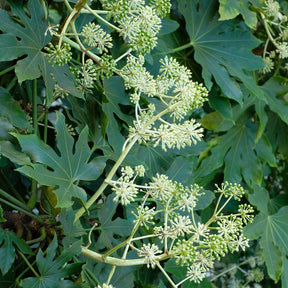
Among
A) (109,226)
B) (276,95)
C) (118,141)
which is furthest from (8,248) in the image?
(276,95)

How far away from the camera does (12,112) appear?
0.91m

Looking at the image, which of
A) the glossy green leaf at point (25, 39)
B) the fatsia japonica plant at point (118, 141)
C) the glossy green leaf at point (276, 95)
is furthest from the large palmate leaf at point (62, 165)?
the glossy green leaf at point (276, 95)

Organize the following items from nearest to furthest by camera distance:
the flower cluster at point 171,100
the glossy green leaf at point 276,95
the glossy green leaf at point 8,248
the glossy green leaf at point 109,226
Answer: the flower cluster at point 171,100, the glossy green leaf at point 8,248, the glossy green leaf at point 109,226, the glossy green leaf at point 276,95

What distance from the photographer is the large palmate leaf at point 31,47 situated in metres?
0.88

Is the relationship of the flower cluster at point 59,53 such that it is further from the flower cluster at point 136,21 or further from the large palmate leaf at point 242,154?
the large palmate leaf at point 242,154

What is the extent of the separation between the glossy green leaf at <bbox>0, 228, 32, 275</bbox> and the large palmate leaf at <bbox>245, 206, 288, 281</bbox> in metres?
0.70

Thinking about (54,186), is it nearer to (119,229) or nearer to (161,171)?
(119,229)

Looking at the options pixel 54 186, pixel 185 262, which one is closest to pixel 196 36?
pixel 54 186

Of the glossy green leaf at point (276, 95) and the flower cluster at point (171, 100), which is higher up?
the flower cluster at point (171, 100)

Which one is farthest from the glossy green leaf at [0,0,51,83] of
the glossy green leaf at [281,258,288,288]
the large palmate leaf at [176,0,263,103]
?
the glossy green leaf at [281,258,288,288]

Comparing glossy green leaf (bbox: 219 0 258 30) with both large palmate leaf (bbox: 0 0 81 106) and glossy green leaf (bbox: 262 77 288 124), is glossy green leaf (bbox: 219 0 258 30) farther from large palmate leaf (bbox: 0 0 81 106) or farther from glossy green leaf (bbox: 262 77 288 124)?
large palmate leaf (bbox: 0 0 81 106)

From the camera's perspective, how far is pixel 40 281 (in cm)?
84

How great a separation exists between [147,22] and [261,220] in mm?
796

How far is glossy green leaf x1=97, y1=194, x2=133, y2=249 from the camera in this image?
102cm
